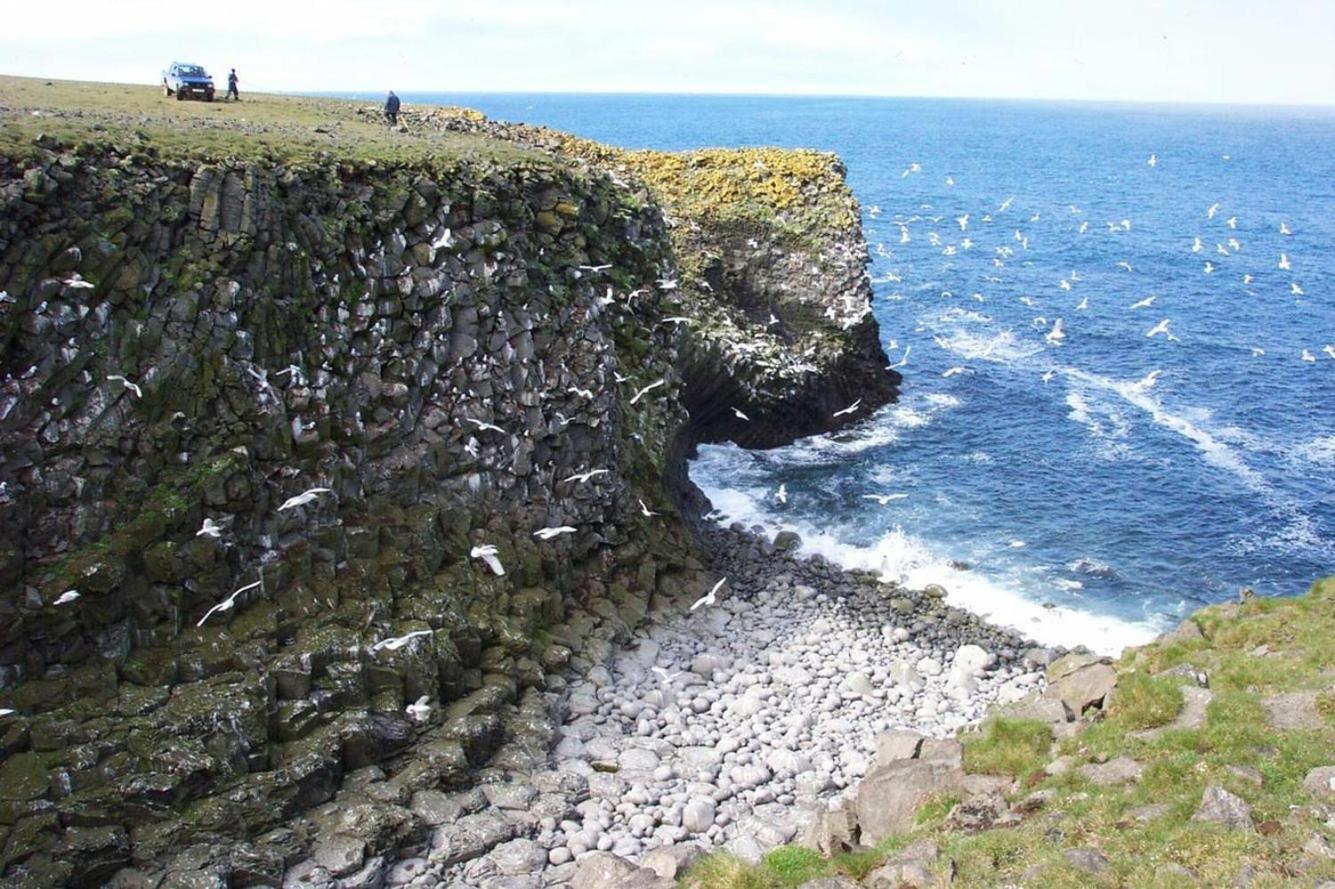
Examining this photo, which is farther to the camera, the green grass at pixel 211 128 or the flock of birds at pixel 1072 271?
the flock of birds at pixel 1072 271

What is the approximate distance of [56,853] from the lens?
978 inches

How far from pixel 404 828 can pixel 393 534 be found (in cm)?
1046

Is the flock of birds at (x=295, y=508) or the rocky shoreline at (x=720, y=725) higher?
the flock of birds at (x=295, y=508)

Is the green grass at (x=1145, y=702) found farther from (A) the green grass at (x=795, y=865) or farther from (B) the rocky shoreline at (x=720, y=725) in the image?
(A) the green grass at (x=795, y=865)

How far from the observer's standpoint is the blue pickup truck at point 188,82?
164ft

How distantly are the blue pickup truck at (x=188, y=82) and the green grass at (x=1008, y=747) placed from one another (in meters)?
43.8

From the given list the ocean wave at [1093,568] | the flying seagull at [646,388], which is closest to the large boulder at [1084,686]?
the ocean wave at [1093,568]

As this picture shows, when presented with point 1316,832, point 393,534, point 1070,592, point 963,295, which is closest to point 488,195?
point 393,534

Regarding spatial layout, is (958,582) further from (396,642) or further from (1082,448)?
(396,642)

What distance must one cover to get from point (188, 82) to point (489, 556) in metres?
29.8

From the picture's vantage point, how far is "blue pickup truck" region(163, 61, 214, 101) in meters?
49.9

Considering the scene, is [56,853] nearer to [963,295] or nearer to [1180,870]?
[1180,870]

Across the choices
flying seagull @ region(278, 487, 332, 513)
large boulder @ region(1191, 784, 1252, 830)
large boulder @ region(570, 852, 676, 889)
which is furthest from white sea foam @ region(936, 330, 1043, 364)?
large boulder @ region(1191, 784, 1252, 830)

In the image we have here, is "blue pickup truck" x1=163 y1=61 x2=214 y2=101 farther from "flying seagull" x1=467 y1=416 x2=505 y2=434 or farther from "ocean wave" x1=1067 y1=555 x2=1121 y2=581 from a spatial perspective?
"ocean wave" x1=1067 y1=555 x2=1121 y2=581
